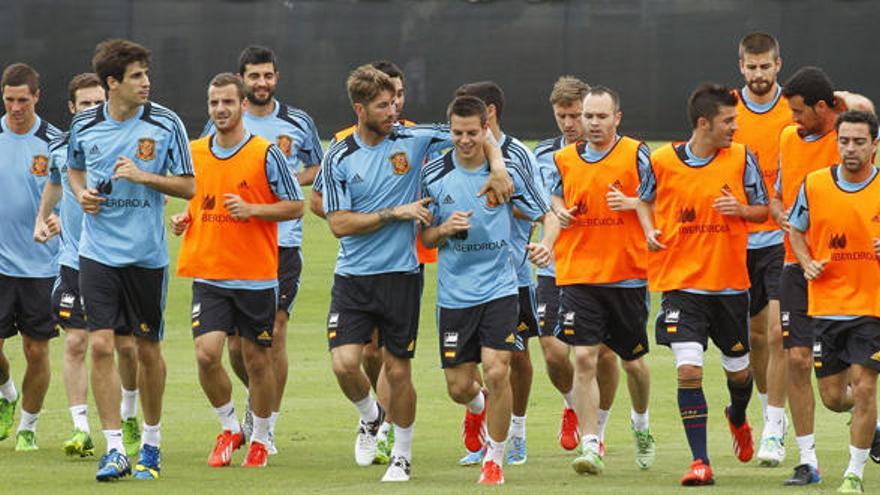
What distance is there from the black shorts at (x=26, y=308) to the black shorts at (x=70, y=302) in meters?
0.61

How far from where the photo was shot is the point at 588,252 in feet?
38.2

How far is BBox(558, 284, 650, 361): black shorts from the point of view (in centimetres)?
1152

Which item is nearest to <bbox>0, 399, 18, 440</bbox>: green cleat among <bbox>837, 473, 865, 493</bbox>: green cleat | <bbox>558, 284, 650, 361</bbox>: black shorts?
<bbox>558, 284, 650, 361</bbox>: black shorts

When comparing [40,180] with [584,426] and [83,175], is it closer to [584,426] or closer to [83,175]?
[83,175]

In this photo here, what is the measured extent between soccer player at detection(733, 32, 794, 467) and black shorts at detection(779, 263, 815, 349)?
26.2 inches

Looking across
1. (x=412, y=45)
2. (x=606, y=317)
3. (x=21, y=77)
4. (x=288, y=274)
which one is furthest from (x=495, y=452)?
(x=412, y=45)

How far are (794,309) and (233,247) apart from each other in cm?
325

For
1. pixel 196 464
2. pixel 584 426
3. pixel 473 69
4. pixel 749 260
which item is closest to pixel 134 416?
pixel 196 464

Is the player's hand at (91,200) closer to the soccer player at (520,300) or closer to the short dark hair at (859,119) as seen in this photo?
the soccer player at (520,300)

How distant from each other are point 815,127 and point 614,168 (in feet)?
4.09

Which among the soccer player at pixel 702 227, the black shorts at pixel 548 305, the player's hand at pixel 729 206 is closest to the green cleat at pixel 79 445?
the black shorts at pixel 548 305

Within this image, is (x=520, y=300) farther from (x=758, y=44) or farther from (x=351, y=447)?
(x=758, y=44)

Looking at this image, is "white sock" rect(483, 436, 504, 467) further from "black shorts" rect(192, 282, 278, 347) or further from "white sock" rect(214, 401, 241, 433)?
"white sock" rect(214, 401, 241, 433)

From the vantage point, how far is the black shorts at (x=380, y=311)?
36.2 feet
